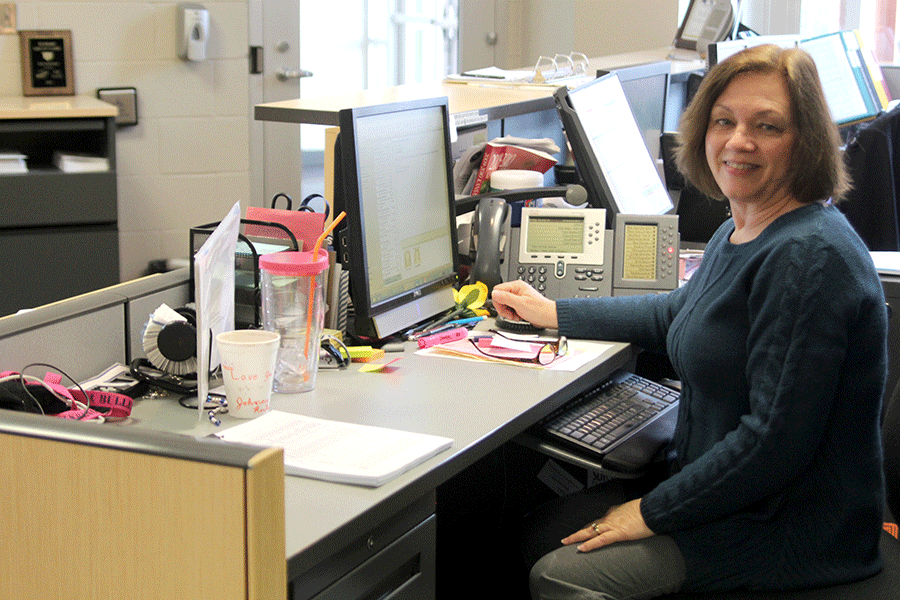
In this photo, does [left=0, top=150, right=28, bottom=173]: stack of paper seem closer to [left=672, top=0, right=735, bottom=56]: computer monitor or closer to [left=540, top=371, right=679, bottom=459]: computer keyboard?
[left=540, top=371, right=679, bottom=459]: computer keyboard

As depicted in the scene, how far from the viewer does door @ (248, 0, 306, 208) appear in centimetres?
400

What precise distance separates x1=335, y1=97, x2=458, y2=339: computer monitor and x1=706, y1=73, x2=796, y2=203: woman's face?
564 mm

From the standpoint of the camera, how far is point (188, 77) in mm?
3871

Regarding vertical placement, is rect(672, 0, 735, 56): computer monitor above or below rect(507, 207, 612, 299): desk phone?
above

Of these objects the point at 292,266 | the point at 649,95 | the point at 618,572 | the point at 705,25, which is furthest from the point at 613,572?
the point at 705,25

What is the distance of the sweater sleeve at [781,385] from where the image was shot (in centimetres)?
124

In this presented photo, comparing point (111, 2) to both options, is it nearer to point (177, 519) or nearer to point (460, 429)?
point (460, 429)

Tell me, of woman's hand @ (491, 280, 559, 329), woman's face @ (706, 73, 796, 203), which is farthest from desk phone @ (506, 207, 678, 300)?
woman's face @ (706, 73, 796, 203)

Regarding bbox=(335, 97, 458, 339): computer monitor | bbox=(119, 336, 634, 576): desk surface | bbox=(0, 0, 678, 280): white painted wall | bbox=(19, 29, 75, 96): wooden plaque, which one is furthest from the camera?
bbox=(0, 0, 678, 280): white painted wall

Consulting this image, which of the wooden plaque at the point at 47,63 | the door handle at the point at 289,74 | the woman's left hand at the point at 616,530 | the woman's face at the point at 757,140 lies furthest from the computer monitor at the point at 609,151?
the wooden plaque at the point at 47,63

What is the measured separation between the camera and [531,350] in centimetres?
165

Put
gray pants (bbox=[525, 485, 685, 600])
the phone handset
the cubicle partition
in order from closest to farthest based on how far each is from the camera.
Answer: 1. the cubicle partition
2. gray pants (bbox=[525, 485, 685, 600])
3. the phone handset

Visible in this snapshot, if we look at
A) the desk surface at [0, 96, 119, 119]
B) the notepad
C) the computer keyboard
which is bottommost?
A: the computer keyboard

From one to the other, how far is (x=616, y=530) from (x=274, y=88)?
3149 millimetres
